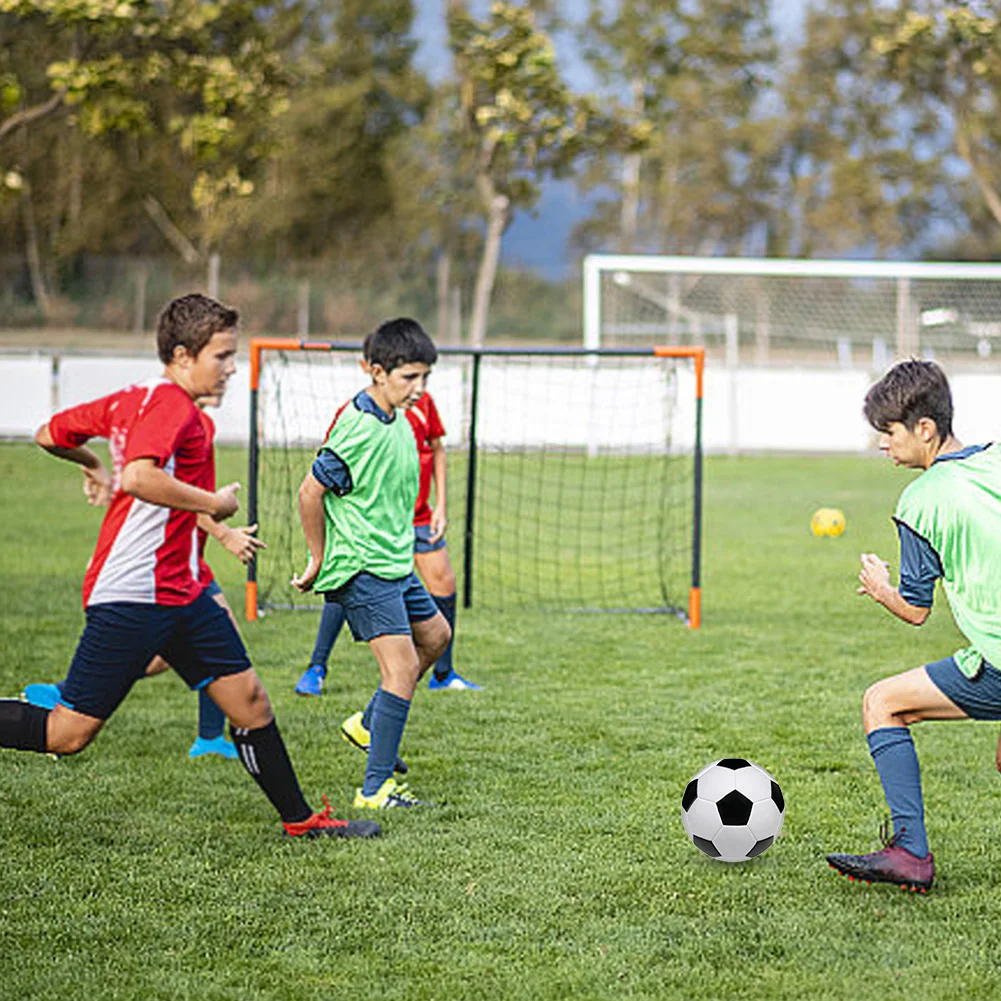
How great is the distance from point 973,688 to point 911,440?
2.33 ft

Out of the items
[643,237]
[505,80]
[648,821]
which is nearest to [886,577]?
[648,821]

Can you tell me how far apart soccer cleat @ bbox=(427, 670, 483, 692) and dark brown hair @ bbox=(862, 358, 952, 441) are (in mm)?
3885

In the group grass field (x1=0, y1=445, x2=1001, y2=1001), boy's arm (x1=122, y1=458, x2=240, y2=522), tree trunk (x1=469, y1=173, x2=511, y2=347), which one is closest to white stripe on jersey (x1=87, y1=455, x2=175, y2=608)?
boy's arm (x1=122, y1=458, x2=240, y2=522)

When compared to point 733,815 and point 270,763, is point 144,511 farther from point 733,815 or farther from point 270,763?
point 733,815

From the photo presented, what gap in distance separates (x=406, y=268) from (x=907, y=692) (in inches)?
1394

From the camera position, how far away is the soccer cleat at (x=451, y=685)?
7.99 metres

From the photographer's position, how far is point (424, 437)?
790 cm

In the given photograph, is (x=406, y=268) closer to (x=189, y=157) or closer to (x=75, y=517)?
(x=189, y=157)

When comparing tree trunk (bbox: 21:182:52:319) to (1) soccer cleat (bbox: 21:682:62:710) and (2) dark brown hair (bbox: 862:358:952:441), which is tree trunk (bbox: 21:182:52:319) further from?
(2) dark brown hair (bbox: 862:358:952:441)

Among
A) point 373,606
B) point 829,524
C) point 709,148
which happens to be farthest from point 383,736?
point 709,148

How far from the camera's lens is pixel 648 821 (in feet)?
18.1

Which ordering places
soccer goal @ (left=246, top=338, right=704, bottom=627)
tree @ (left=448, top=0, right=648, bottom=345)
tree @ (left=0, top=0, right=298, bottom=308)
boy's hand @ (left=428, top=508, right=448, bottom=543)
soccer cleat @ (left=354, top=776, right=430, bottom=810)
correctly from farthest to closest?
tree @ (left=448, top=0, right=648, bottom=345), tree @ (left=0, top=0, right=298, bottom=308), soccer goal @ (left=246, top=338, right=704, bottom=627), boy's hand @ (left=428, top=508, right=448, bottom=543), soccer cleat @ (left=354, top=776, right=430, bottom=810)

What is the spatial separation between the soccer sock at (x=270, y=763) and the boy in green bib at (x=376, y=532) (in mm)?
519

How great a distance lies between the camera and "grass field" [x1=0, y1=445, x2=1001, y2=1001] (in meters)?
4.09
